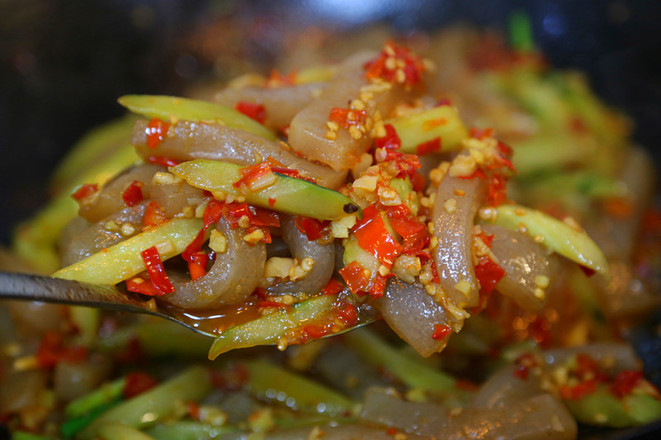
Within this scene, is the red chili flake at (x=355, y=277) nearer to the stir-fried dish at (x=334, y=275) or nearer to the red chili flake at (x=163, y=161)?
the stir-fried dish at (x=334, y=275)

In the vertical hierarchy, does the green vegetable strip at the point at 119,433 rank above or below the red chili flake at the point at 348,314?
below

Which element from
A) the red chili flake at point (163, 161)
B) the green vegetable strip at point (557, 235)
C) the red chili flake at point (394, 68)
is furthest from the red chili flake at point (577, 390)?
the red chili flake at point (163, 161)

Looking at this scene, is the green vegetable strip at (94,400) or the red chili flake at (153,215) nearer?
the red chili flake at (153,215)

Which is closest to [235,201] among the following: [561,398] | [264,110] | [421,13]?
[264,110]

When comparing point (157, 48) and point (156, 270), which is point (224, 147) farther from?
point (157, 48)

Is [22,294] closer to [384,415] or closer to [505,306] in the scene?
[384,415]
